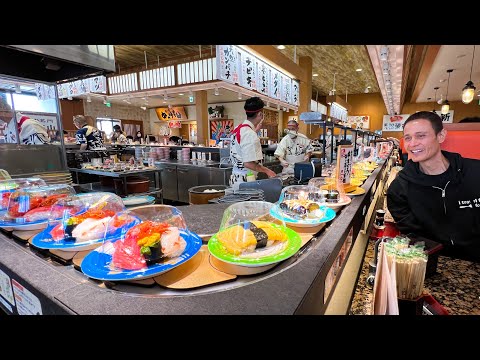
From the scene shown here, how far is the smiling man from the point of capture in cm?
162

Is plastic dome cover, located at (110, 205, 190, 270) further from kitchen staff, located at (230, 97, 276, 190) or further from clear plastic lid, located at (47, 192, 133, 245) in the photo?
kitchen staff, located at (230, 97, 276, 190)

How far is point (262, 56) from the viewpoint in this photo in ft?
18.0

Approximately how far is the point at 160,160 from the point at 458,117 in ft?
55.3

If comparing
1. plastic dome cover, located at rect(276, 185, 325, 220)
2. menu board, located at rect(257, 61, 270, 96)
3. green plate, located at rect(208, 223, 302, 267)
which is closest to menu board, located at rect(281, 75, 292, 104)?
menu board, located at rect(257, 61, 270, 96)

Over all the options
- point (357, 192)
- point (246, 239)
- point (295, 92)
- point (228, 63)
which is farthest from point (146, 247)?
point (295, 92)

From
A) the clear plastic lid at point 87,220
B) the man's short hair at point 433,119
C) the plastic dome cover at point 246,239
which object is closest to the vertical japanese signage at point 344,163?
the man's short hair at point 433,119

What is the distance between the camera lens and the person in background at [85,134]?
6535mm

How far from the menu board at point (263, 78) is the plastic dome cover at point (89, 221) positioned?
5353mm

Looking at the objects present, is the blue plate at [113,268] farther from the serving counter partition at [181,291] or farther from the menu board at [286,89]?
the menu board at [286,89]

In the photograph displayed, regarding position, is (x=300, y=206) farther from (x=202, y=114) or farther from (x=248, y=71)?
(x=202, y=114)

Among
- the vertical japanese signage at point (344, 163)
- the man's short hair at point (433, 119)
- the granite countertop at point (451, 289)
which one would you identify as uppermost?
the man's short hair at point (433, 119)

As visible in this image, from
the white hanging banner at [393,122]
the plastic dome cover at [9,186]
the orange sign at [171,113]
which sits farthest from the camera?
the white hanging banner at [393,122]

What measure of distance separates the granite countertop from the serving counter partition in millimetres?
135
